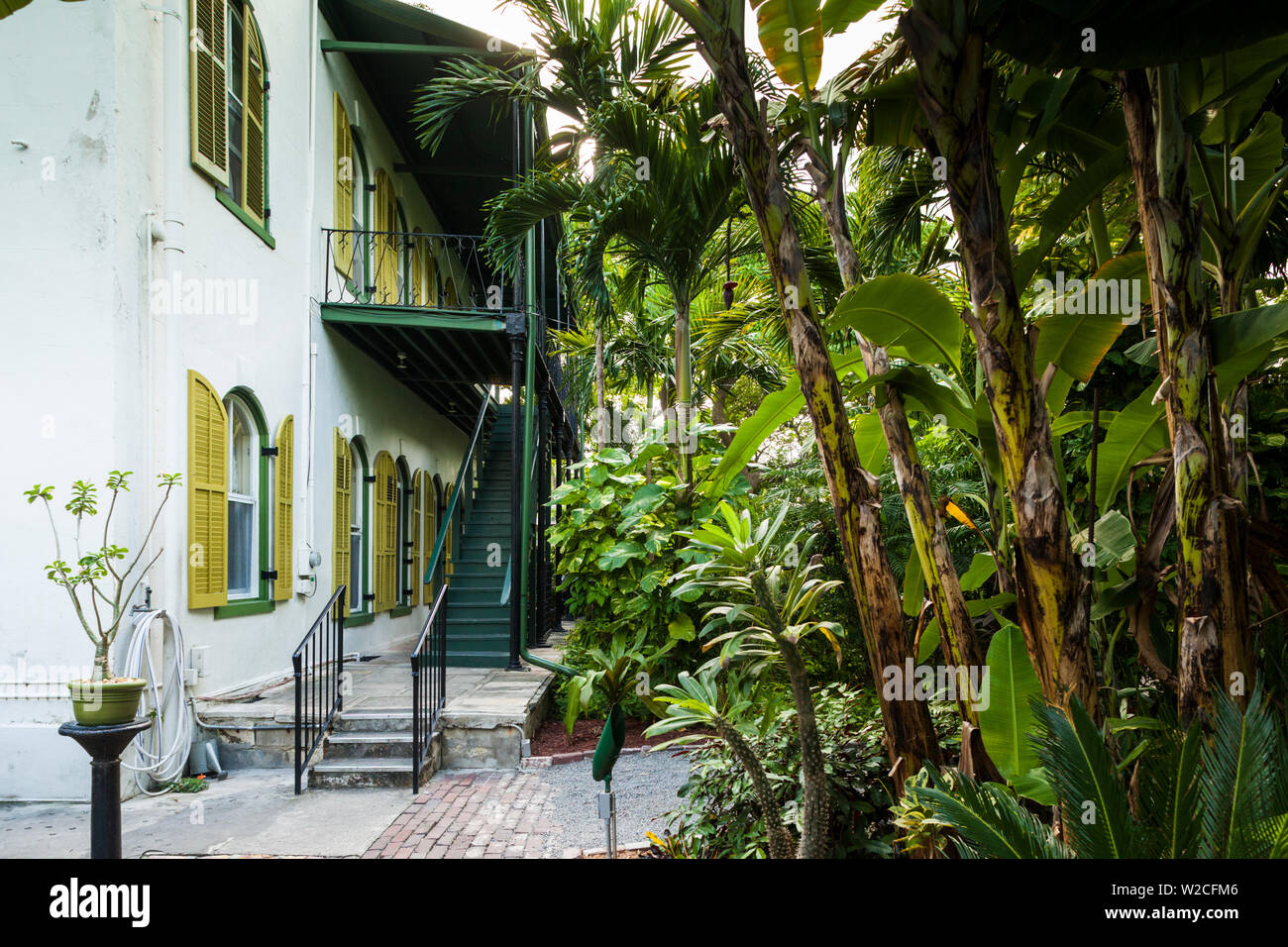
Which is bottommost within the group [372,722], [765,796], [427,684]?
[372,722]

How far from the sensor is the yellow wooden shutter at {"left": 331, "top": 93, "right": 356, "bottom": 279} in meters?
9.27

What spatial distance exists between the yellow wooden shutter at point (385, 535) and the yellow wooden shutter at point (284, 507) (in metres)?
2.67

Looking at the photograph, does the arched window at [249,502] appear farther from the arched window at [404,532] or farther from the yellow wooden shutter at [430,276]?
the yellow wooden shutter at [430,276]

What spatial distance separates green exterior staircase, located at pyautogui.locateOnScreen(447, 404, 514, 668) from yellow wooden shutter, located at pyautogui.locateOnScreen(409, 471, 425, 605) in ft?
3.27

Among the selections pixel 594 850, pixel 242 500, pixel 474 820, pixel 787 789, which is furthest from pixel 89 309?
pixel 787 789

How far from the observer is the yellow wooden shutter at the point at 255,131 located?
7.11 meters

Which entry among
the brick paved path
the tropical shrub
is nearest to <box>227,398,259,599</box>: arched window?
the brick paved path

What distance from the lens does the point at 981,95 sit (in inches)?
83.5

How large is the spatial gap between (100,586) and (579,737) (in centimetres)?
351

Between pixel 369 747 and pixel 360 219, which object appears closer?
pixel 369 747

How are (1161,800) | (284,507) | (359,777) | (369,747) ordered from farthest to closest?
1. (284,507)
2. (369,747)
3. (359,777)
4. (1161,800)

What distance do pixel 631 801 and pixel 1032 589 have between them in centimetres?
367

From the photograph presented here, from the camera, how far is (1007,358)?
6.68ft

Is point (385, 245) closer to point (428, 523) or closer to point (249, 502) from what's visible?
point (428, 523)
